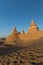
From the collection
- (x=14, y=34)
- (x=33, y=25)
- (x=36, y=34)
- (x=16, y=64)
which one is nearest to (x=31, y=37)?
(x=36, y=34)

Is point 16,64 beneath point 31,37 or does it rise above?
beneath

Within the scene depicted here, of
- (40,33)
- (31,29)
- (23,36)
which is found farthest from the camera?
(31,29)

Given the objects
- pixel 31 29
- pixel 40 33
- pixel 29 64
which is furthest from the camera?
pixel 31 29

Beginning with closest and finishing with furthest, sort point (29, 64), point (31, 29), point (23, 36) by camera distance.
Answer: point (29, 64) < point (23, 36) < point (31, 29)

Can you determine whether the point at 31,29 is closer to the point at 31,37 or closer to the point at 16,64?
the point at 31,37

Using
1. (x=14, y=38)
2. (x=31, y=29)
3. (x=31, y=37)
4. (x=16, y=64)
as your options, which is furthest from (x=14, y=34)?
(x=16, y=64)

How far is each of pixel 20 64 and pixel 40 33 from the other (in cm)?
4124

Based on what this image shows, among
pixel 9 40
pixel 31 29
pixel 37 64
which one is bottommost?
pixel 37 64

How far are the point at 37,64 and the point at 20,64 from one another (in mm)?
614

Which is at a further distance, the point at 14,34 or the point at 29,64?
the point at 14,34

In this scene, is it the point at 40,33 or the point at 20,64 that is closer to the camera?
the point at 20,64

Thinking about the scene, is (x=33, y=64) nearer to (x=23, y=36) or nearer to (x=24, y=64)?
(x=24, y=64)

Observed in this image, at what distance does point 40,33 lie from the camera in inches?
1841

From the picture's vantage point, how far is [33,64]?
570 centimetres
